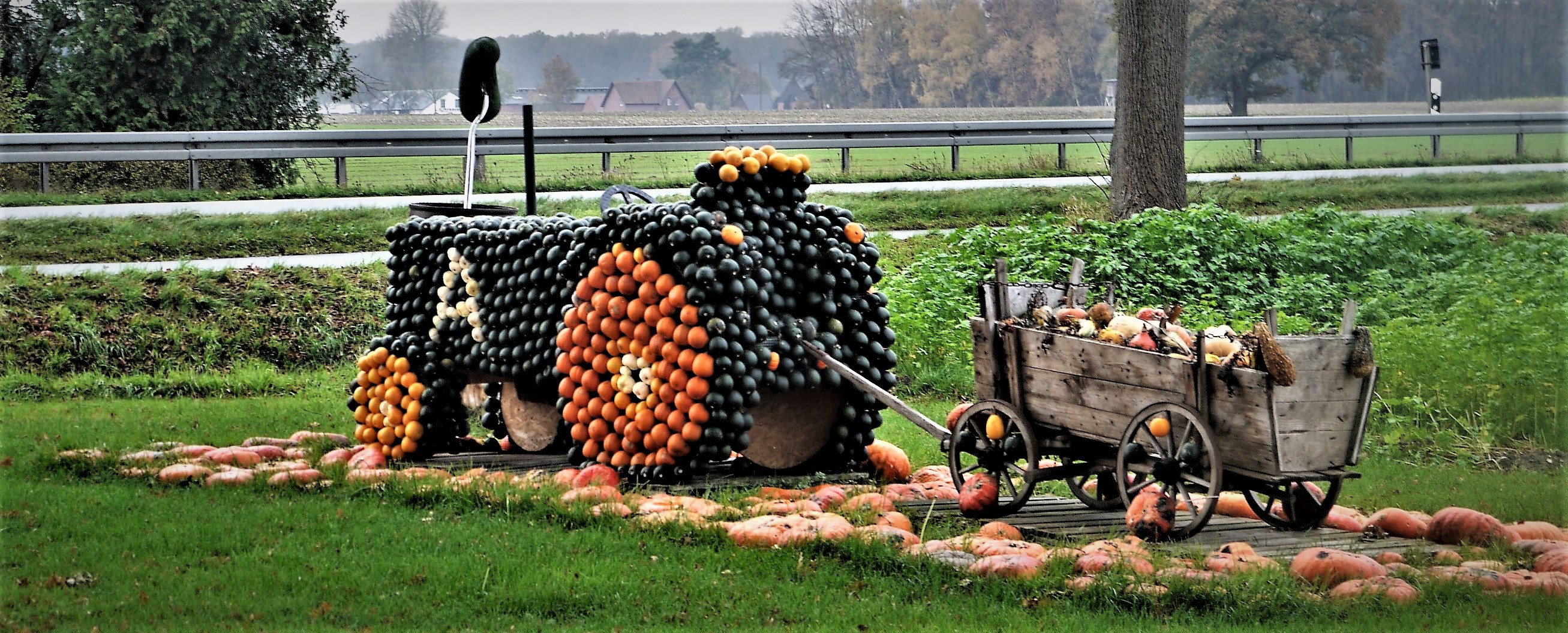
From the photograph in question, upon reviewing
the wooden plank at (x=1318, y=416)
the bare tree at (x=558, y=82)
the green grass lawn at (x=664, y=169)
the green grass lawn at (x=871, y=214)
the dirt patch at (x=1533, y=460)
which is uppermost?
the bare tree at (x=558, y=82)

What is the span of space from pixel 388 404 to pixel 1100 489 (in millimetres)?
4015

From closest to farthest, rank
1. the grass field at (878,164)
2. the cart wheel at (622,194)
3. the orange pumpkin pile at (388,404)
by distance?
the cart wheel at (622,194) < the orange pumpkin pile at (388,404) < the grass field at (878,164)

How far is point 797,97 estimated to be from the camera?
46.0 m

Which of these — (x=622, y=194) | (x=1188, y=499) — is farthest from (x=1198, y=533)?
(x=622, y=194)

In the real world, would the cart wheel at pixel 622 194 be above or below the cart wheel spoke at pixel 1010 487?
above

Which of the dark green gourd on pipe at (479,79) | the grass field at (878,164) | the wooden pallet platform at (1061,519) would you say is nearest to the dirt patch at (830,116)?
the grass field at (878,164)

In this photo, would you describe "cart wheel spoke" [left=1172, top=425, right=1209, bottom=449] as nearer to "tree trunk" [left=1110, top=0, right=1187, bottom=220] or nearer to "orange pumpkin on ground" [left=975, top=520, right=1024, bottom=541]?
"orange pumpkin on ground" [left=975, top=520, right=1024, bottom=541]

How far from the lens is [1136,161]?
1411 cm

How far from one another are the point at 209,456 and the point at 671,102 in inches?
1562

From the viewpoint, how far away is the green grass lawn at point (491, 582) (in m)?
4.76

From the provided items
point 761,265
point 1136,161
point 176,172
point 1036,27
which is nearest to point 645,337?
point 761,265

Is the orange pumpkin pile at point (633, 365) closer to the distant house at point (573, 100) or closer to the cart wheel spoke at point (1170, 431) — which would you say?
the cart wheel spoke at point (1170, 431)

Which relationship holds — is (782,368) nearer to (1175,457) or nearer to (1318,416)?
(1175,457)

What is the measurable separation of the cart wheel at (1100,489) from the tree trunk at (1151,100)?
7.55m
